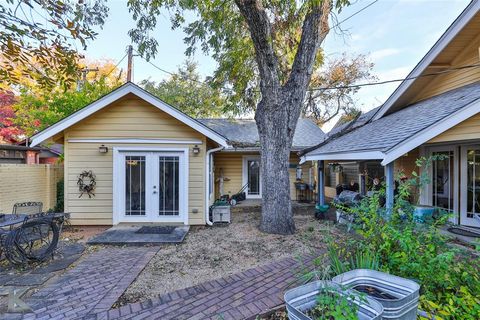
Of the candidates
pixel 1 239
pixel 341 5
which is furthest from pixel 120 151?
pixel 341 5

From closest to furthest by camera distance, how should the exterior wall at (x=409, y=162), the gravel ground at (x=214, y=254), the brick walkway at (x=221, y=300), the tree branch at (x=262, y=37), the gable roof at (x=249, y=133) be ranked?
the brick walkway at (x=221, y=300)
the gravel ground at (x=214, y=254)
the tree branch at (x=262, y=37)
the exterior wall at (x=409, y=162)
the gable roof at (x=249, y=133)

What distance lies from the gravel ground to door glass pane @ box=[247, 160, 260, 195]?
398 centimetres

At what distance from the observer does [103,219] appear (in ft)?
23.9

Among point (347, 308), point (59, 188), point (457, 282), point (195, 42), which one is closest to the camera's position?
point (347, 308)

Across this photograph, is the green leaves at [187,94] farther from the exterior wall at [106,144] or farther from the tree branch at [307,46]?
the tree branch at [307,46]

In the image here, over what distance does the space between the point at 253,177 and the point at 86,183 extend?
6.68 metres

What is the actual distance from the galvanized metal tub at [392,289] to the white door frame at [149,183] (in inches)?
220

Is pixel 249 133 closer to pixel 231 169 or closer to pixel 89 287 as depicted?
pixel 231 169

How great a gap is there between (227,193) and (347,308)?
31.3ft

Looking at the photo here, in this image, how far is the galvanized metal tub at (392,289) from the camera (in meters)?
1.82

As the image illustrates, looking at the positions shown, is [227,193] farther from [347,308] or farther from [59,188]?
[347,308]

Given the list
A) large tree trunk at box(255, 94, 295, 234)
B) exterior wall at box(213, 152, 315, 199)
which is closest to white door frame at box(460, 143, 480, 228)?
large tree trunk at box(255, 94, 295, 234)

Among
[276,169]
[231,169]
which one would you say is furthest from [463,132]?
[231,169]

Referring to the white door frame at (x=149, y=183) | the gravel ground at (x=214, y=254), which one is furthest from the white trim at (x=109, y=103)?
the gravel ground at (x=214, y=254)
